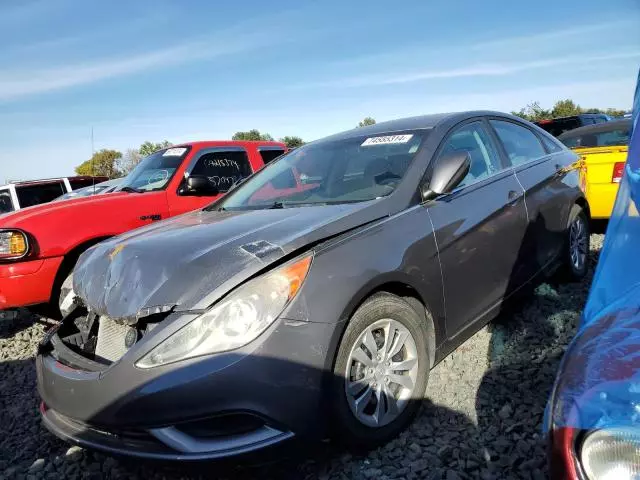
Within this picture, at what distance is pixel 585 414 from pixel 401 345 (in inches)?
52.3

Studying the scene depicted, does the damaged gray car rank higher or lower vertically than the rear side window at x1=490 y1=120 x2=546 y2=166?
lower

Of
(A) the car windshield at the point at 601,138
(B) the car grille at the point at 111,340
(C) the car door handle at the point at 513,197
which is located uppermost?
(A) the car windshield at the point at 601,138

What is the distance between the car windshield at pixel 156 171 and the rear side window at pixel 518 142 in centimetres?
344

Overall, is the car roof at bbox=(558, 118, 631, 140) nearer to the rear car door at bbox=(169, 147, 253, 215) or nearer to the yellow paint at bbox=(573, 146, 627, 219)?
the yellow paint at bbox=(573, 146, 627, 219)

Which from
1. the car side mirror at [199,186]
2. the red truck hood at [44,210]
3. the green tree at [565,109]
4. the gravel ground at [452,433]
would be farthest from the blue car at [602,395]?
the green tree at [565,109]

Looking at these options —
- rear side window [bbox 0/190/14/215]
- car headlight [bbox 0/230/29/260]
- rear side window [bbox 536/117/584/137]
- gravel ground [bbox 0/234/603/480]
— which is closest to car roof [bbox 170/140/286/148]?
car headlight [bbox 0/230/29/260]

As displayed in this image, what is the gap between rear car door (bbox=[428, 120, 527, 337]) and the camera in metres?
2.76

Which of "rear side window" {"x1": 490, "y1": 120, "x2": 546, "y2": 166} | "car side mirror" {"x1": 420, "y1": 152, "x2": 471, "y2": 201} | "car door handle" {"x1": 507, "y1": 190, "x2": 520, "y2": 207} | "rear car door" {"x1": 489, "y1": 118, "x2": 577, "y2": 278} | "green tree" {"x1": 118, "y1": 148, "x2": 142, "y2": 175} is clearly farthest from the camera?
"green tree" {"x1": 118, "y1": 148, "x2": 142, "y2": 175}

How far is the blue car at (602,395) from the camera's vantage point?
42.1 inches

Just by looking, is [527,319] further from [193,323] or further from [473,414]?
[193,323]

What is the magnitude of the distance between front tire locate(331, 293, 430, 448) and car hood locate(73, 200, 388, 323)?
0.45m

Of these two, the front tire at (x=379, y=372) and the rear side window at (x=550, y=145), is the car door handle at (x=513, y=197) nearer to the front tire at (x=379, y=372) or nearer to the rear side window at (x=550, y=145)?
the rear side window at (x=550, y=145)

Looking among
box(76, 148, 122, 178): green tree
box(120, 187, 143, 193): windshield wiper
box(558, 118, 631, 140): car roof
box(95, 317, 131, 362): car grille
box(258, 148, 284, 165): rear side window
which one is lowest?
box(95, 317, 131, 362): car grille

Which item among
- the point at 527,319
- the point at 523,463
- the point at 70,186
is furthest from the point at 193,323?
the point at 70,186
